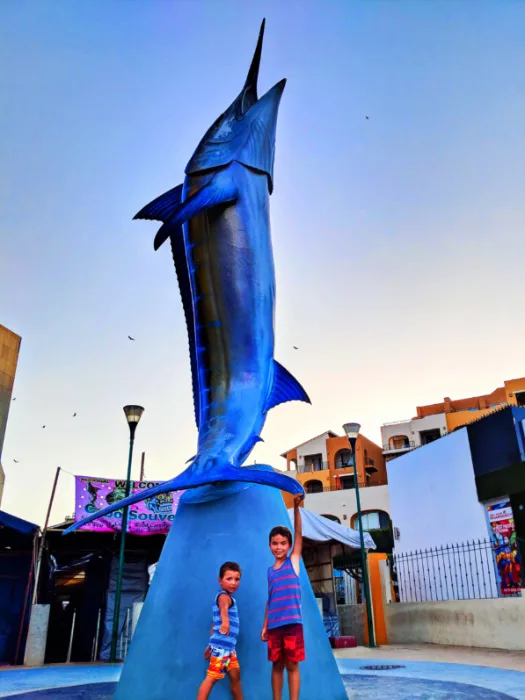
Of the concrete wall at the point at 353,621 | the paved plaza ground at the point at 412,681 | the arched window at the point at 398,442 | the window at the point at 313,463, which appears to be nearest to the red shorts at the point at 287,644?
the paved plaza ground at the point at 412,681

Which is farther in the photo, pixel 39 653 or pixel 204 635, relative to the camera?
pixel 39 653

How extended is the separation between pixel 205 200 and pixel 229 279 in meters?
0.67

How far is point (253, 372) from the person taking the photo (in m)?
4.59

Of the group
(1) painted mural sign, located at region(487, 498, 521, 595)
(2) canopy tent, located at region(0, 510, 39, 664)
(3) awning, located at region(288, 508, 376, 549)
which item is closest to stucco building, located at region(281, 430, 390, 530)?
(1) painted mural sign, located at region(487, 498, 521, 595)

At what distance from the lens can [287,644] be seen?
3.16 metres

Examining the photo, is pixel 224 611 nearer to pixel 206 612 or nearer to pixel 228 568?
pixel 228 568

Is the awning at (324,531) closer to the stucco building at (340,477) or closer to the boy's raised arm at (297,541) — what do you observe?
the boy's raised arm at (297,541)

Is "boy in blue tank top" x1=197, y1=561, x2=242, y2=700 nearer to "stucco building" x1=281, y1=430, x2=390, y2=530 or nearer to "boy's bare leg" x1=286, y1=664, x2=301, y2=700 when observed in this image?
"boy's bare leg" x1=286, y1=664, x2=301, y2=700

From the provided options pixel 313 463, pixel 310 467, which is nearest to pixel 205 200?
pixel 310 467

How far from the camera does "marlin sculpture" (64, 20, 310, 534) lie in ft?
14.5

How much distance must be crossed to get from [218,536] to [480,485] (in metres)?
14.6

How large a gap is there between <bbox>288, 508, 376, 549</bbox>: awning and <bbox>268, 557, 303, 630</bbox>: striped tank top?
999cm

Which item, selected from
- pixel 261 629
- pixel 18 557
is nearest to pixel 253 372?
pixel 261 629

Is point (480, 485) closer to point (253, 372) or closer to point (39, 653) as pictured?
point (39, 653)
